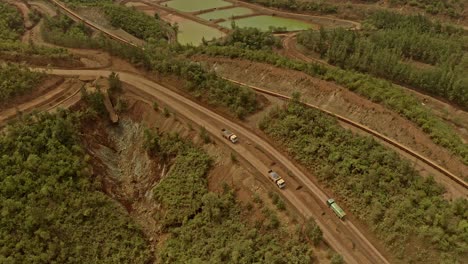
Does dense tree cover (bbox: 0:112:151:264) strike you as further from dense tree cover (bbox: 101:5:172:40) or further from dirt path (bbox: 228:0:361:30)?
dirt path (bbox: 228:0:361:30)

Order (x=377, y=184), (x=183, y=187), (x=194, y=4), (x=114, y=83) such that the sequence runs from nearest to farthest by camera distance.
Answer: (x=377, y=184)
(x=183, y=187)
(x=114, y=83)
(x=194, y=4)

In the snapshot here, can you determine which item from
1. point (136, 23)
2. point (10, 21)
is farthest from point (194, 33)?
point (10, 21)

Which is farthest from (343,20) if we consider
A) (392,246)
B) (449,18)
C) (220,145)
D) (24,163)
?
(24,163)

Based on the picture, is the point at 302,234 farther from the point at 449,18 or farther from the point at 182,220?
the point at 449,18

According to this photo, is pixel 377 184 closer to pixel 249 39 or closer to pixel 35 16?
pixel 249 39

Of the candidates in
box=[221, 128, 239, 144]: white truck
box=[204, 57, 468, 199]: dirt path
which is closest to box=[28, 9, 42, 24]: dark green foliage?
box=[204, 57, 468, 199]: dirt path

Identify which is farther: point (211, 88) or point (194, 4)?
point (194, 4)
